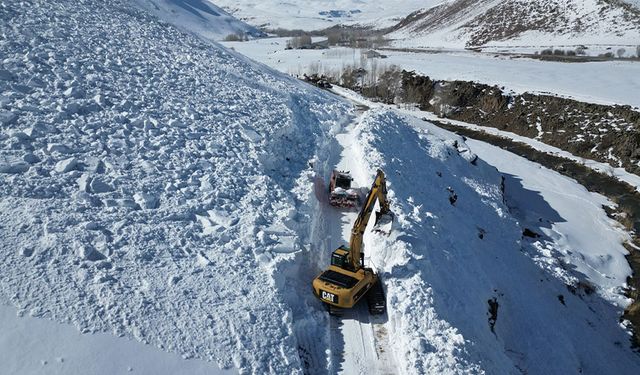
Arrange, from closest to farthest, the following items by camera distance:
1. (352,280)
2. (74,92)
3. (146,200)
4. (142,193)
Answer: (352,280) < (146,200) < (142,193) < (74,92)

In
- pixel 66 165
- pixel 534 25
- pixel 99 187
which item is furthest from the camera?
pixel 534 25

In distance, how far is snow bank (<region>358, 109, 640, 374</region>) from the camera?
566 inches

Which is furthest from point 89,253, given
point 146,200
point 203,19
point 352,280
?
point 203,19

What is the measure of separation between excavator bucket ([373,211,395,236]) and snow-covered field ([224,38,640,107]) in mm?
39152

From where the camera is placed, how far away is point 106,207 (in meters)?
15.9

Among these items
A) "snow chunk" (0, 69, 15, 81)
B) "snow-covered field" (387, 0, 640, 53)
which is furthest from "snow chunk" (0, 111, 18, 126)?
"snow-covered field" (387, 0, 640, 53)

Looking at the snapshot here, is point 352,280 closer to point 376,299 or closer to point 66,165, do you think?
point 376,299

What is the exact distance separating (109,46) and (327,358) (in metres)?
22.9

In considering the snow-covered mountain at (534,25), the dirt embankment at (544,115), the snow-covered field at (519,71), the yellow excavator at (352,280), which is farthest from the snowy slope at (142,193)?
the snow-covered mountain at (534,25)

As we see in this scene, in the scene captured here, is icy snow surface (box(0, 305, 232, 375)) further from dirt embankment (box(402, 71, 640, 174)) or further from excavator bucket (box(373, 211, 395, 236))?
dirt embankment (box(402, 71, 640, 174))

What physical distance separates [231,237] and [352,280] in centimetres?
435

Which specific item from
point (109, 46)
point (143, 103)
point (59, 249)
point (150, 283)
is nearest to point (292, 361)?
point (150, 283)

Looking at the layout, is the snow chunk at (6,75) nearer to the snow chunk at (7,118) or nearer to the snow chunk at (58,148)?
the snow chunk at (7,118)

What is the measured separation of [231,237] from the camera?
16500 mm
